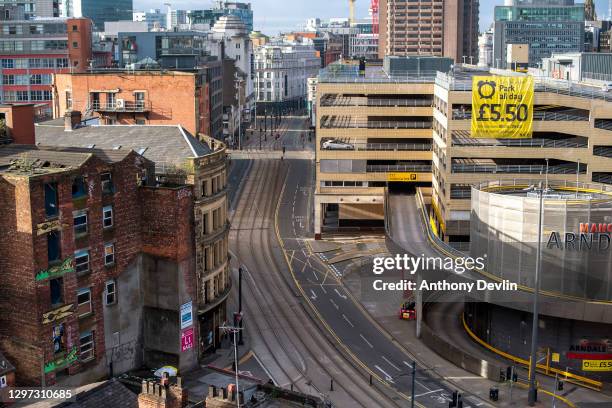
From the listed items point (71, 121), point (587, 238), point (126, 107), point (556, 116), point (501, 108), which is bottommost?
point (587, 238)

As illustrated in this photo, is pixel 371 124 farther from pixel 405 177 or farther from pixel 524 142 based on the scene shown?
pixel 524 142

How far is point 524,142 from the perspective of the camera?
109812 millimetres

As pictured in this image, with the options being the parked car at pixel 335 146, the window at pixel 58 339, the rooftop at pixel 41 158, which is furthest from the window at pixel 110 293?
the parked car at pixel 335 146

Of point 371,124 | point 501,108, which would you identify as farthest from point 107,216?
point 371,124

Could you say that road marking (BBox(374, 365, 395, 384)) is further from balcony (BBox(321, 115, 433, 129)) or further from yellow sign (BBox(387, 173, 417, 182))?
balcony (BBox(321, 115, 433, 129))

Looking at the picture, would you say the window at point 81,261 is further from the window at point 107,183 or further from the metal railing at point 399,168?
the metal railing at point 399,168

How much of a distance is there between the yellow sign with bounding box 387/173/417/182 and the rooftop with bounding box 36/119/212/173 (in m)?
46.4

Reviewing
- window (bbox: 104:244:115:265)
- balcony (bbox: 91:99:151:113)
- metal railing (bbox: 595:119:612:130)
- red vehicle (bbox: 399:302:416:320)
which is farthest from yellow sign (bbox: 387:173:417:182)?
window (bbox: 104:244:115:265)

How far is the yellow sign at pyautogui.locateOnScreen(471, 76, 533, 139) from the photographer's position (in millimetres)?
107750

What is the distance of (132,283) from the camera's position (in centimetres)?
7550

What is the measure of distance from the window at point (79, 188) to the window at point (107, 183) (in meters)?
2.51

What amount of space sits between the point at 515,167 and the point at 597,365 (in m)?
35.0

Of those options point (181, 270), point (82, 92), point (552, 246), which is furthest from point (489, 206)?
point (82, 92)

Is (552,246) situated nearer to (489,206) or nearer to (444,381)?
(489,206)
